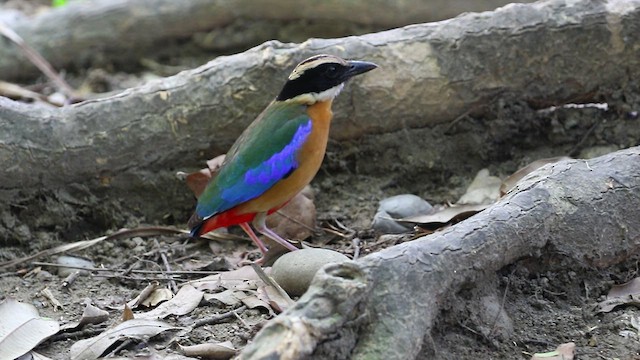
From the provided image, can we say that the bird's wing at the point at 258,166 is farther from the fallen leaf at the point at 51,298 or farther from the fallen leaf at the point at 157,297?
the fallen leaf at the point at 51,298

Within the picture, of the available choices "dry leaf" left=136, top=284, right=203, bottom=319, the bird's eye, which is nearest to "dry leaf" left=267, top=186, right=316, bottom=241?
the bird's eye

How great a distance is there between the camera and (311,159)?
4742mm

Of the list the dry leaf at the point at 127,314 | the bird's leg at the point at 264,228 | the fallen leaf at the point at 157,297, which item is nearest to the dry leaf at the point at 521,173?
the bird's leg at the point at 264,228

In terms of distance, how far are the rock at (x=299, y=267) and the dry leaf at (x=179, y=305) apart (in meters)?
0.36

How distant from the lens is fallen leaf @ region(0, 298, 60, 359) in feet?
12.2

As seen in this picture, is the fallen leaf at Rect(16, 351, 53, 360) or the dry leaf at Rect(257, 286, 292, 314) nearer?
the fallen leaf at Rect(16, 351, 53, 360)

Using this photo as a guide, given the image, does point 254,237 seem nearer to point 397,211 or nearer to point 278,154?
point 278,154

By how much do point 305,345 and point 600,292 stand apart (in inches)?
65.7

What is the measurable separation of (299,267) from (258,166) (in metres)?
0.82

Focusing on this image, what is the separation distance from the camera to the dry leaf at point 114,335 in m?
3.63

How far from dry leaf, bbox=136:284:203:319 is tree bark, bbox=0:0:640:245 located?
1.16m

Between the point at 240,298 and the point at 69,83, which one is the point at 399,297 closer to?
the point at 240,298

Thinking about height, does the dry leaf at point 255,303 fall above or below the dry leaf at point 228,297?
above

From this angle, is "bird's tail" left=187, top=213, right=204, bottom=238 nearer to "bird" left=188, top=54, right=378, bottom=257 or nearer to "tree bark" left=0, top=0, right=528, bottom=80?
"bird" left=188, top=54, right=378, bottom=257
